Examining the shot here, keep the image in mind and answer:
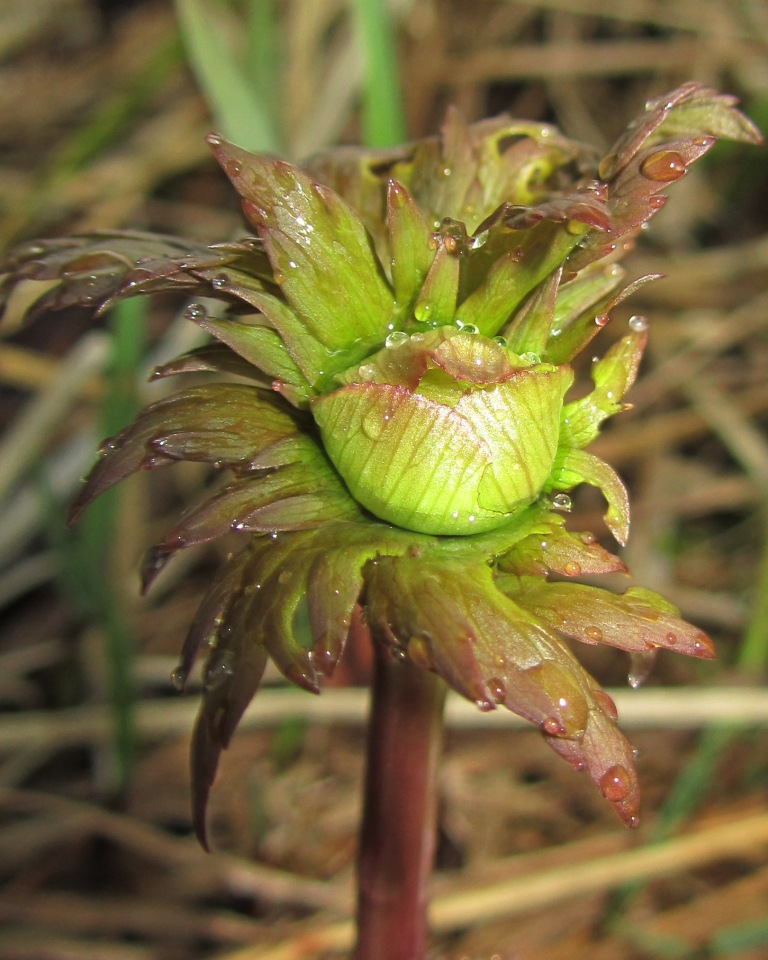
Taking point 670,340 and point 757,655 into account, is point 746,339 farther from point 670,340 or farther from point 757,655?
point 757,655

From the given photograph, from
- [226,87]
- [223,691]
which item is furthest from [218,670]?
[226,87]

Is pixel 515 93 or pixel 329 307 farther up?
pixel 515 93

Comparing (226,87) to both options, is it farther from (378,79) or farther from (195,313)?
(195,313)

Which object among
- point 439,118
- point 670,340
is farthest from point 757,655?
point 439,118

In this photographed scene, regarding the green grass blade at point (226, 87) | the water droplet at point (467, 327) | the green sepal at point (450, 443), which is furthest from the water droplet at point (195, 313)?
the green grass blade at point (226, 87)

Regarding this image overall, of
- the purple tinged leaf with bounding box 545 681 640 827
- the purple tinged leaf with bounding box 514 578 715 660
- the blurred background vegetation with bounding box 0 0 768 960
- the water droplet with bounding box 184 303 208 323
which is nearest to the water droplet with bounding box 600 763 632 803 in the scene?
the purple tinged leaf with bounding box 545 681 640 827

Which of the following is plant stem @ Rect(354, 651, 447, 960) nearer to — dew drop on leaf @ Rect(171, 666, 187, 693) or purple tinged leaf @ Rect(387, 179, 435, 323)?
dew drop on leaf @ Rect(171, 666, 187, 693)
